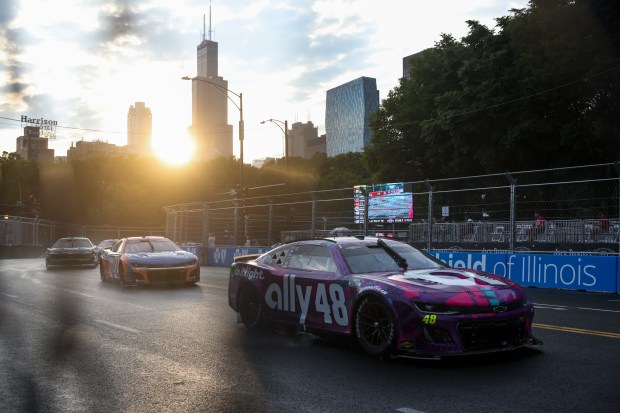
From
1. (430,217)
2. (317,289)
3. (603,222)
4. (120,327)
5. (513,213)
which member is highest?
(513,213)

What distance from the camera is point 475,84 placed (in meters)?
40.4

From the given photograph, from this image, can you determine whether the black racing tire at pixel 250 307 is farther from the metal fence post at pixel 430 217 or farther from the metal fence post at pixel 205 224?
the metal fence post at pixel 205 224

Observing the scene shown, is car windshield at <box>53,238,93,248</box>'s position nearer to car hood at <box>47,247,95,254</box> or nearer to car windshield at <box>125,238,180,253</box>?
car hood at <box>47,247,95,254</box>

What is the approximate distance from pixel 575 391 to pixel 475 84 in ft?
121

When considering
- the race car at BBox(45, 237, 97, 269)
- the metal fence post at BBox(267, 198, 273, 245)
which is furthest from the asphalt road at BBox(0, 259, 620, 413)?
the race car at BBox(45, 237, 97, 269)

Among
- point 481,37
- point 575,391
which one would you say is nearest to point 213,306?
point 575,391

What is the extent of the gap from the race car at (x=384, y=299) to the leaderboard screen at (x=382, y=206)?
11.8m

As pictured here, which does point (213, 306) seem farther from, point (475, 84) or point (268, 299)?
point (475, 84)

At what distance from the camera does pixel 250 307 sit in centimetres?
952

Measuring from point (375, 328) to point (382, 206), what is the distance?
49.4 feet

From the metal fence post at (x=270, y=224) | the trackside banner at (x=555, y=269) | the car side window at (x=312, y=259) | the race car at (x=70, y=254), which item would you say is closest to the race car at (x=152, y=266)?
the trackside banner at (x=555, y=269)

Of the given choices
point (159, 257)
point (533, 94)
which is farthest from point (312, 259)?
point (533, 94)

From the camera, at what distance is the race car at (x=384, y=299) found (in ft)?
21.4

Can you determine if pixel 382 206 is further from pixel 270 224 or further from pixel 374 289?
pixel 374 289
